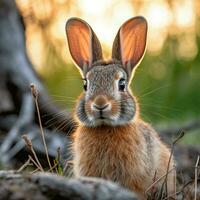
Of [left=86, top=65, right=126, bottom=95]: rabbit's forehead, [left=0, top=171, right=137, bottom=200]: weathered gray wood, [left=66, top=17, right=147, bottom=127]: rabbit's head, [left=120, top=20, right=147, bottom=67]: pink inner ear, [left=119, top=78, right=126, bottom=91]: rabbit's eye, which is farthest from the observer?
[left=120, top=20, right=147, bottom=67]: pink inner ear

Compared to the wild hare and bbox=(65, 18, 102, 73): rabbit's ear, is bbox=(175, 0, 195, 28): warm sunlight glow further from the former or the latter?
the wild hare

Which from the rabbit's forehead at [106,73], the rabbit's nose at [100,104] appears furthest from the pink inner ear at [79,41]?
the rabbit's nose at [100,104]

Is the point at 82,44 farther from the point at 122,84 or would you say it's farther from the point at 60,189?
the point at 60,189

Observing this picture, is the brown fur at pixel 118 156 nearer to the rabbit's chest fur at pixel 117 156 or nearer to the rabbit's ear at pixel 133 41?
the rabbit's chest fur at pixel 117 156

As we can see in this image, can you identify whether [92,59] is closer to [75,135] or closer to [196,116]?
[75,135]

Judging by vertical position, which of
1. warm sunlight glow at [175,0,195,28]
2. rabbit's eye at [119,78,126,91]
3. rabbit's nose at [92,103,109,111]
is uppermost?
warm sunlight glow at [175,0,195,28]

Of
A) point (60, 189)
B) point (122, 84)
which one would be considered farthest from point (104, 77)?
point (60, 189)

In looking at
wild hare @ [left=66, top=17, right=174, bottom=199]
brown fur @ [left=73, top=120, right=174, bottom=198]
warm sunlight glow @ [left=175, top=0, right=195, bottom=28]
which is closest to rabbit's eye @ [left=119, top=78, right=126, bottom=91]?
wild hare @ [left=66, top=17, right=174, bottom=199]
